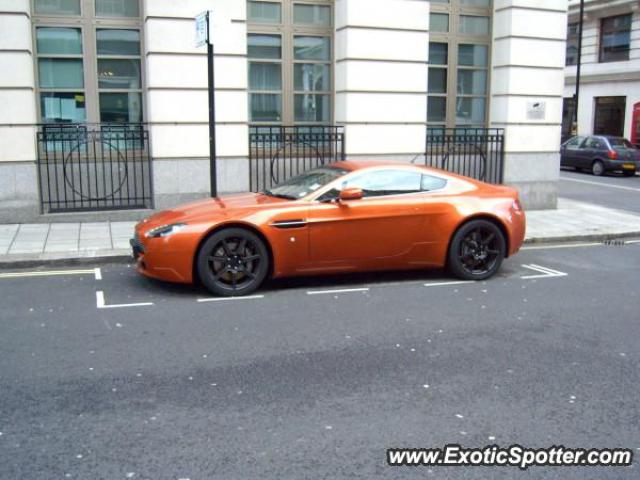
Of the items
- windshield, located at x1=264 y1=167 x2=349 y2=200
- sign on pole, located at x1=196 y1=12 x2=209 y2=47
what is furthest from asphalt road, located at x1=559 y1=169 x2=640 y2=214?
sign on pole, located at x1=196 y1=12 x2=209 y2=47

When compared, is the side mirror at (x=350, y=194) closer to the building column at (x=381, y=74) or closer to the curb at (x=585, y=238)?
the curb at (x=585, y=238)

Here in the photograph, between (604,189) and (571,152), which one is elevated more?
(571,152)

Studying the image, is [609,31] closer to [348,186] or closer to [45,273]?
[348,186]

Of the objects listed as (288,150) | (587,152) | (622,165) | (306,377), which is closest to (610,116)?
(587,152)

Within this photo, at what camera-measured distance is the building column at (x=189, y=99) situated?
11.9 metres

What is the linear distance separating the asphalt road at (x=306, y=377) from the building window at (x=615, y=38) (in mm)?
29694

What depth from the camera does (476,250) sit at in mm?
8500

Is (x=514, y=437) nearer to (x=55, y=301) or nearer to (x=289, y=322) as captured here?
(x=289, y=322)

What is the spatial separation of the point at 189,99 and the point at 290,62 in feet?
8.15

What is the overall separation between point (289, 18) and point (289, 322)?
8598 millimetres

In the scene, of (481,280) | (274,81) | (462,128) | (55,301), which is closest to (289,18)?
(274,81)

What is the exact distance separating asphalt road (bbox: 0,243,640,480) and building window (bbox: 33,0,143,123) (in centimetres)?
535

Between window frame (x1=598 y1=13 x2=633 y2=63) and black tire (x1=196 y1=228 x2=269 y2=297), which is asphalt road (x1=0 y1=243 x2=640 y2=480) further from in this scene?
window frame (x1=598 y1=13 x2=633 y2=63)

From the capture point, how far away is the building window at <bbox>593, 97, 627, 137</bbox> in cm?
3441
